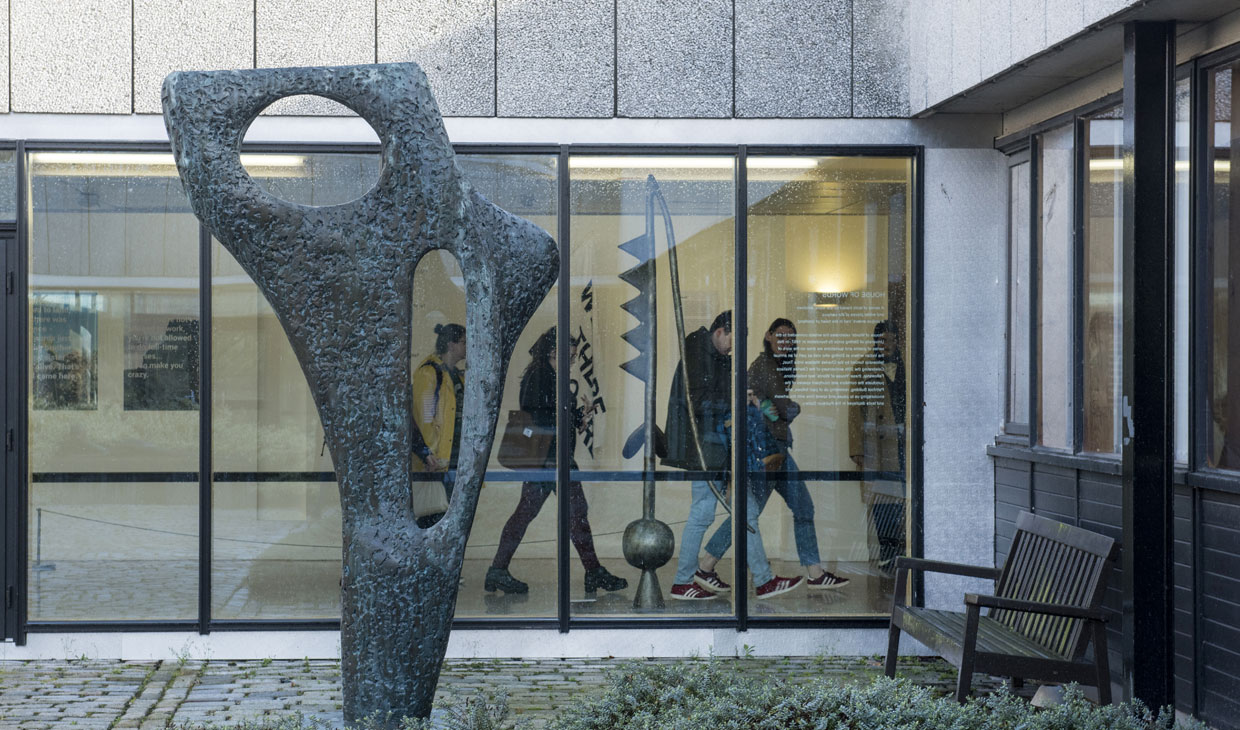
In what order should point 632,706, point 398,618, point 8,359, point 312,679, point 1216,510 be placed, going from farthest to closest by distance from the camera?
point 8,359 → point 312,679 → point 1216,510 → point 398,618 → point 632,706

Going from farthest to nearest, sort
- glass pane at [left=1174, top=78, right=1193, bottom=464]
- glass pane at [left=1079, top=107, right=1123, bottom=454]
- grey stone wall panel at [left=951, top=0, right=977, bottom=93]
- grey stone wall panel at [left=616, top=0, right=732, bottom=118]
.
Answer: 1. grey stone wall panel at [left=616, top=0, right=732, bottom=118]
2. grey stone wall panel at [left=951, top=0, right=977, bottom=93]
3. glass pane at [left=1079, top=107, right=1123, bottom=454]
4. glass pane at [left=1174, top=78, right=1193, bottom=464]

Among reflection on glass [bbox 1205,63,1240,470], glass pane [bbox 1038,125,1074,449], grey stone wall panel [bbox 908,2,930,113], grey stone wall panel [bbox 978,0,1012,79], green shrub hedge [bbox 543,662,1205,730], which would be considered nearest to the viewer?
green shrub hedge [bbox 543,662,1205,730]

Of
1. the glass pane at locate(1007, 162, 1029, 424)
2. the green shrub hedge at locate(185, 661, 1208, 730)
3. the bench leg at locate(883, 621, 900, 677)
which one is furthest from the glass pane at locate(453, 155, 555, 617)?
the glass pane at locate(1007, 162, 1029, 424)

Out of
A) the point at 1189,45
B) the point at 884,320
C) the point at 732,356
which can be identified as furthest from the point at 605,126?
the point at 1189,45

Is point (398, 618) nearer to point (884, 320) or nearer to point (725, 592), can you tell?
point (725, 592)

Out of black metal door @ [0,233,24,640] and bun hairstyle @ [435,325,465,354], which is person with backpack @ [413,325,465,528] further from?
black metal door @ [0,233,24,640]

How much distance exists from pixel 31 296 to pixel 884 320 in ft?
18.5

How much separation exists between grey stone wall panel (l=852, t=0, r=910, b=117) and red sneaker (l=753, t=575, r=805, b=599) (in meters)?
3.16

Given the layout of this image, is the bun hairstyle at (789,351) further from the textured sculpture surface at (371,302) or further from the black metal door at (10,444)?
the black metal door at (10,444)

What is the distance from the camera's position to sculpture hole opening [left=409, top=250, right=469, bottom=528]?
25.8ft

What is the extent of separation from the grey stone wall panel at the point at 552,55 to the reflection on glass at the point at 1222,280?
12.2 feet

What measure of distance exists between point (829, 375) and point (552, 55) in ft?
9.29

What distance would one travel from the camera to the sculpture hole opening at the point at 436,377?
7871 millimetres

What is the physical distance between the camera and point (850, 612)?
804cm
